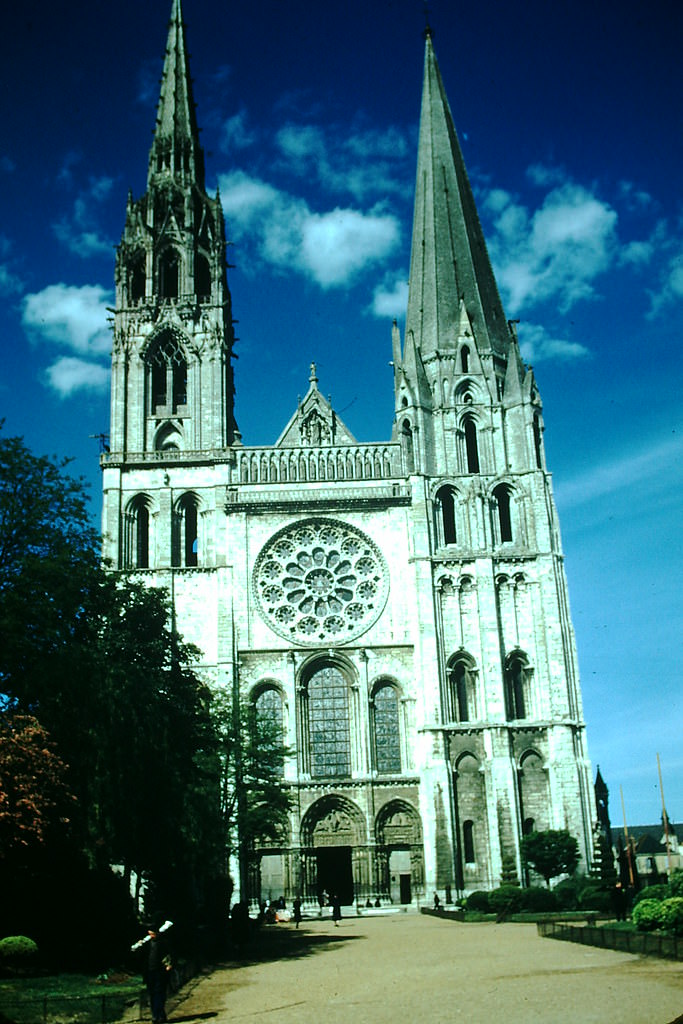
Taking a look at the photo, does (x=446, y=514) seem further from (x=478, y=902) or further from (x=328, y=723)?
(x=478, y=902)

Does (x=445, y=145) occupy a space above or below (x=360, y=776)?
above

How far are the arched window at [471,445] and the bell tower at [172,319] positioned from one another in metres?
10.4

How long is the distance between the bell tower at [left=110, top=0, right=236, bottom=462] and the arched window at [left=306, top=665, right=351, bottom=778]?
10.8 metres

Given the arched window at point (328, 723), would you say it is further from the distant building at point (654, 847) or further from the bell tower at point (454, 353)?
the distant building at point (654, 847)

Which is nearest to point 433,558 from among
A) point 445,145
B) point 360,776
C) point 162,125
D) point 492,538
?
point 492,538

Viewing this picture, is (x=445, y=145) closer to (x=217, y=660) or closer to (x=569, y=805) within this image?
(x=217, y=660)

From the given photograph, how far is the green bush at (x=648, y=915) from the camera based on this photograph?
747 inches

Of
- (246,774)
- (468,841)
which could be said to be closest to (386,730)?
(468,841)

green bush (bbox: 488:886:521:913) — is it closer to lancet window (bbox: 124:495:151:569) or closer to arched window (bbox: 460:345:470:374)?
lancet window (bbox: 124:495:151:569)

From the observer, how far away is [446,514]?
44781 mm

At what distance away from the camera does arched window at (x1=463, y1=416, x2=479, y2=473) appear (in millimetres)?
45844

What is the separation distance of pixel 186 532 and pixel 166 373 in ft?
24.7

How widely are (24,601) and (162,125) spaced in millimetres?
38119

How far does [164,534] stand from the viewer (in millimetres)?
42906
